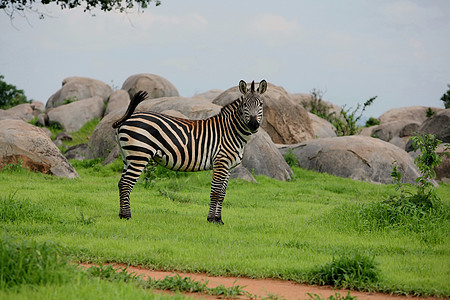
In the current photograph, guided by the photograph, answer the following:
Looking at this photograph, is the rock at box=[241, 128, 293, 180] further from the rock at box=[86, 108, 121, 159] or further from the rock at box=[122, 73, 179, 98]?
the rock at box=[122, 73, 179, 98]

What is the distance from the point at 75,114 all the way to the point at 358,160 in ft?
58.5

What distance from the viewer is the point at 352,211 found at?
32.5ft

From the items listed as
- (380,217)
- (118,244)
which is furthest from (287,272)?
(380,217)

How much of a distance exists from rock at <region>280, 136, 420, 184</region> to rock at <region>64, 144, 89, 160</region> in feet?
30.4

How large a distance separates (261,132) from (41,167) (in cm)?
783

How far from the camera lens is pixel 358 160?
18.9 meters

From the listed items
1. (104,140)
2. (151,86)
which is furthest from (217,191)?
(151,86)

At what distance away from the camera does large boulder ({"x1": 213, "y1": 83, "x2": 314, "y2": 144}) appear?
75.9 feet

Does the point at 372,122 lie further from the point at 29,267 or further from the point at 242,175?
the point at 29,267

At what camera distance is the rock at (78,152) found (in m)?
21.8

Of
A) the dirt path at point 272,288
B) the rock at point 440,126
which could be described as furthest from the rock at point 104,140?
the dirt path at point 272,288

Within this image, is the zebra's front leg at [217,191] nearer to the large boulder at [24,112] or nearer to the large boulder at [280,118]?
the large boulder at [280,118]

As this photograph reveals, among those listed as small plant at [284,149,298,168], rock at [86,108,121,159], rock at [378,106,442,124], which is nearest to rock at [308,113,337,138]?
small plant at [284,149,298,168]

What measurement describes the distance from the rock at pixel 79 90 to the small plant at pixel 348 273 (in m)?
31.3
